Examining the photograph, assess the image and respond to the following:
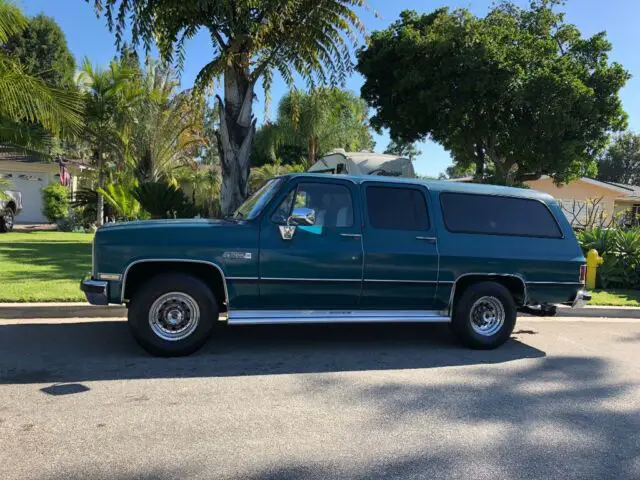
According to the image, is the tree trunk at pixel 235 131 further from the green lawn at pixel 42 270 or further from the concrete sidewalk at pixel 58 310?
the concrete sidewalk at pixel 58 310

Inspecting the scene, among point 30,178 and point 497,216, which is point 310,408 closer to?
point 497,216

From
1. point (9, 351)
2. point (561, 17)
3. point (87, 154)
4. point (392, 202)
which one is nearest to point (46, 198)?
point (87, 154)

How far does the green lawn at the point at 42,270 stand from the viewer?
761cm

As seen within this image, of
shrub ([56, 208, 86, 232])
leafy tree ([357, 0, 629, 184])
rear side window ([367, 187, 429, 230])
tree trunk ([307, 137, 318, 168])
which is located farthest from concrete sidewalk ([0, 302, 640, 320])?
tree trunk ([307, 137, 318, 168])

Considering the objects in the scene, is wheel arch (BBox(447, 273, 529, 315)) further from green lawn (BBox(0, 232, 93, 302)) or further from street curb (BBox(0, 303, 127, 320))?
green lawn (BBox(0, 232, 93, 302))

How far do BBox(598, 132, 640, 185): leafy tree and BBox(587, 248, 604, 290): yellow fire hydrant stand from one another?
167 ft

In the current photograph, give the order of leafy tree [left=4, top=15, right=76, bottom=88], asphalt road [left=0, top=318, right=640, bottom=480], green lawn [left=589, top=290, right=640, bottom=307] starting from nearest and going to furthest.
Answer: asphalt road [left=0, top=318, right=640, bottom=480] < green lawn [left=589, top=290, right=640, bottom=307] < leafy tree [left=4, top=15, right=76, bottom=88]

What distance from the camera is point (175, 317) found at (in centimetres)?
564

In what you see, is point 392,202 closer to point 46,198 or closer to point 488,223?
point 488,223

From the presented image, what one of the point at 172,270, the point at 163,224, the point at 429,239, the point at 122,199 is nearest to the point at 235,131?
the point at 163,224

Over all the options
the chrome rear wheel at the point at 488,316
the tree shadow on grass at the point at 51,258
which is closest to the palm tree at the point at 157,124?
the tree shadow on grass at the point at 51,258

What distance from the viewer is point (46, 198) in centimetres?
2297

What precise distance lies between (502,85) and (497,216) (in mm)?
12849

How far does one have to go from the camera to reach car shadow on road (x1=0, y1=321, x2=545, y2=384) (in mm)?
5270
